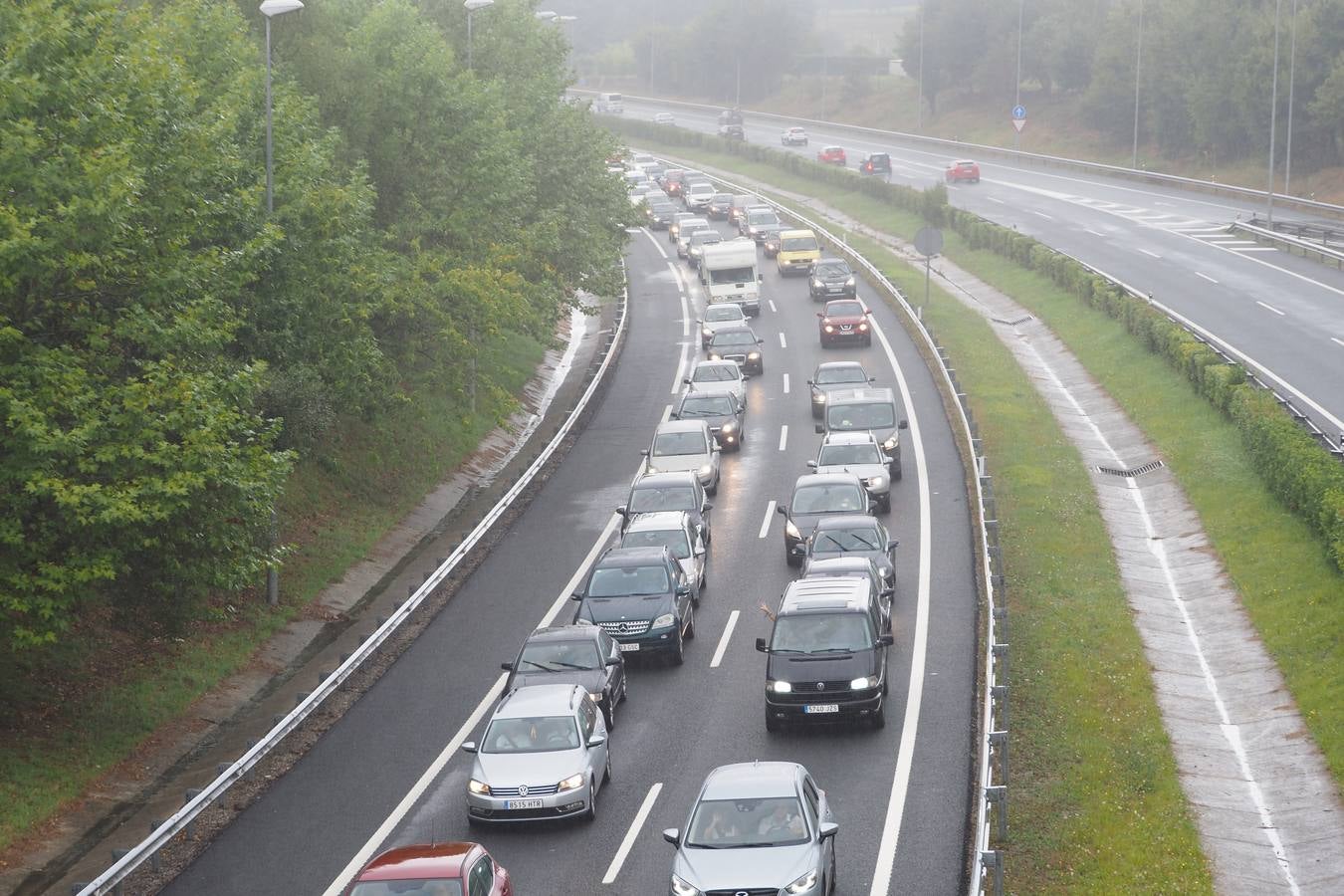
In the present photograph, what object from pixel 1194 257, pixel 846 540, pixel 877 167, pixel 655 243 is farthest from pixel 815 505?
pixel 877 167

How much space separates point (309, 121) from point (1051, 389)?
24.5 metres

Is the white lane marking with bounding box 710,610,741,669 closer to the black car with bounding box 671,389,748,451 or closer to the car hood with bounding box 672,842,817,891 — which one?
the car hood with bounding box 672,842,817,891

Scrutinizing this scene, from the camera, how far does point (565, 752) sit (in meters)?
19.0

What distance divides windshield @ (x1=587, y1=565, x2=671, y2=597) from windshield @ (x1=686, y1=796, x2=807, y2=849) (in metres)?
8.78

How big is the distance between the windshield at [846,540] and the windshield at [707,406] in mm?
11764

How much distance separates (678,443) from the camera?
35.4 meters

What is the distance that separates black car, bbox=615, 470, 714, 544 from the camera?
30734 mm

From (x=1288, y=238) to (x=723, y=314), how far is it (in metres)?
25.9

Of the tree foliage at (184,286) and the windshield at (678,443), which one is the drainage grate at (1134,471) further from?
the tree foliage at (184,286)

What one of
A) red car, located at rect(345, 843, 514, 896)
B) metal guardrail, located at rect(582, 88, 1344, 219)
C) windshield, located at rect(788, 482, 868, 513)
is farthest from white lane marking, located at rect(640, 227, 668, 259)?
red car, located at rect(345, 843, 514, 896)

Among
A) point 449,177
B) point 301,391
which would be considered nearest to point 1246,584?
point 301,391

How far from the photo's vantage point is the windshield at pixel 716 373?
42812mm

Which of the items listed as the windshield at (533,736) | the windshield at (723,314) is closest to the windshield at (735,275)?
the windshield at (723,314)

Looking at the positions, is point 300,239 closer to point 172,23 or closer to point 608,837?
point 172,23
